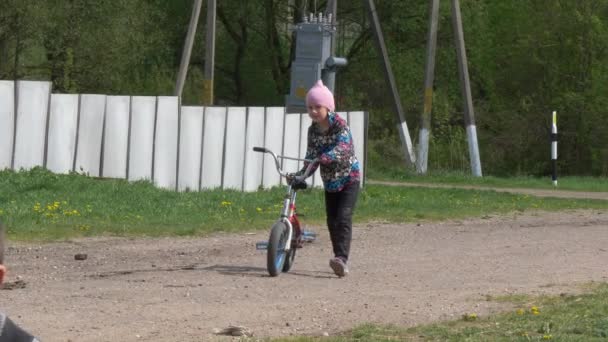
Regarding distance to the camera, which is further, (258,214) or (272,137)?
(272,137)

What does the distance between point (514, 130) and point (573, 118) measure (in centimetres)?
224

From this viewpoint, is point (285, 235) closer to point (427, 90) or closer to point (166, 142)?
point (166, 142)

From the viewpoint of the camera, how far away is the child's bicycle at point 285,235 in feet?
33.6

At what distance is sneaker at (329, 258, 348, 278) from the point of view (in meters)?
10.4

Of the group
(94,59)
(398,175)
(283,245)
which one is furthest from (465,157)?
(283,245)

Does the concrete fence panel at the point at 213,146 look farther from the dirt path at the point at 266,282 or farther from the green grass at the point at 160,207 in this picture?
the dirt path at the point at 266,282

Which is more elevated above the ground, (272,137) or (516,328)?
(272,137)

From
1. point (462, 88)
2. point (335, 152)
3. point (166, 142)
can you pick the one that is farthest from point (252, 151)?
point (462, 88)

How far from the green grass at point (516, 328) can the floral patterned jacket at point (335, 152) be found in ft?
7.16

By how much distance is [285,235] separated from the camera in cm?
1052

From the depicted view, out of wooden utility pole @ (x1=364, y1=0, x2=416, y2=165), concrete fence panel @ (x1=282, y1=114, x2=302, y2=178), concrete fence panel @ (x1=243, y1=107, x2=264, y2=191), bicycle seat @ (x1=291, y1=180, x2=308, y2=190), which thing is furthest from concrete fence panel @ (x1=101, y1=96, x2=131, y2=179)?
wooden utility pole @ (x1=364, y1=0, x2=416, y2=165)

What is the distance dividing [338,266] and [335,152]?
0.85 meters

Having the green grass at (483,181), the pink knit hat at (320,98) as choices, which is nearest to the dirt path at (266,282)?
the pink knit hat at (320,98)

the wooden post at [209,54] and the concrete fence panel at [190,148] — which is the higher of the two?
the wooden post at [209,54]
